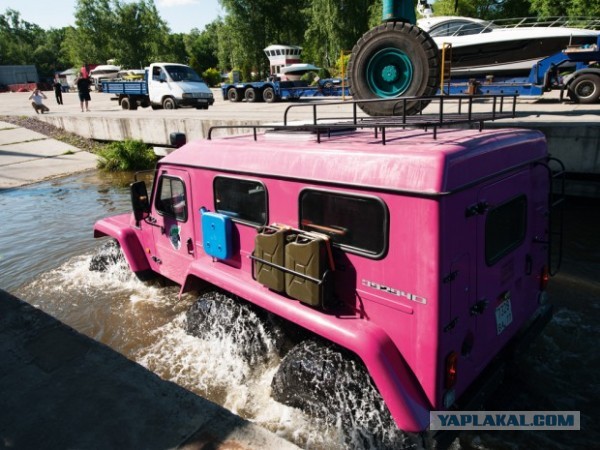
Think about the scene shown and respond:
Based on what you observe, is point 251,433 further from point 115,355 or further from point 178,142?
point 178,142

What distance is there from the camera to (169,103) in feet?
70.3

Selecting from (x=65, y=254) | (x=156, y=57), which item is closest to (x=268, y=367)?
(x=65, y=254)

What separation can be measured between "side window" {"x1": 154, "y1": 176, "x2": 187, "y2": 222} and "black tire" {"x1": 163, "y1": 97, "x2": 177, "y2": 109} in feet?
57.2

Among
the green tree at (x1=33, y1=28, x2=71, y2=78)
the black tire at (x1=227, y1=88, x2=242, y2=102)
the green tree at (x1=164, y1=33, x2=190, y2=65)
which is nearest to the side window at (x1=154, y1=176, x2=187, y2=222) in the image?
the black tire at (x1=227, y1=88, x2=242, y2=102)

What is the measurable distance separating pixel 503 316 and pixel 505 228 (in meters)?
0.70

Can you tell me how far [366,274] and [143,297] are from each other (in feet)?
13.7

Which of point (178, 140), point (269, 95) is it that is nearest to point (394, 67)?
point (178, 140)

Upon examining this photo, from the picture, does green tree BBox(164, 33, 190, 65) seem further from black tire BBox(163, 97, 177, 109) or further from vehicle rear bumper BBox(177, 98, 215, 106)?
vehicle rear bumper BBox(177, 98, 215, 106)

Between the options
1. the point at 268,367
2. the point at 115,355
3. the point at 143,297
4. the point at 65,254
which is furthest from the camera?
the point at 65,254

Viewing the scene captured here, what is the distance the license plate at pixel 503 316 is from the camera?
3.48 metres

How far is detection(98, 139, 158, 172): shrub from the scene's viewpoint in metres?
15.4

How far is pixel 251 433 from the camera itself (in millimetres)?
2910

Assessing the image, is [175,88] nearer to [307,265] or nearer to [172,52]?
[307,265]

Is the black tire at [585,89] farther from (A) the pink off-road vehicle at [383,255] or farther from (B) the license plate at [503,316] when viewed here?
(B) the license plate at [503,316]
